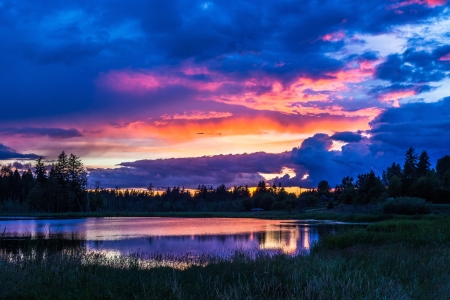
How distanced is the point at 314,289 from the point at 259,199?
14349 cm

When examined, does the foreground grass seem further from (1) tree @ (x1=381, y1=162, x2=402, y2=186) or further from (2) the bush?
(1) tree @ (x1=381, y1=162, x2=402, y2=186)

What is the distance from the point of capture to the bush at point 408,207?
2522 inches

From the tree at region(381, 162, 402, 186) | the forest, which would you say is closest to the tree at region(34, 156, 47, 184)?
the forest

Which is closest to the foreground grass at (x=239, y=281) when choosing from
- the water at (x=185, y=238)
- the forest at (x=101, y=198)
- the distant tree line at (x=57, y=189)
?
the water at (x=185, y=238)

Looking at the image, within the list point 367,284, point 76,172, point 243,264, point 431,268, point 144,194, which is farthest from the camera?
point 144,194

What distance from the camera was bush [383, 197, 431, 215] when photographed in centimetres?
6406

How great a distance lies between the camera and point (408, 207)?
64.6 metres

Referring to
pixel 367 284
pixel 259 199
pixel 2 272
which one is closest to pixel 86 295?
pixel 2 272

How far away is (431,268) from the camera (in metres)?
15.3

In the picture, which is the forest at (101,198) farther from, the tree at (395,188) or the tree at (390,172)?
the tree at (390,172)

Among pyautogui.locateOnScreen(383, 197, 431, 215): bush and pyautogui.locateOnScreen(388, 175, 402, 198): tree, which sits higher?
pyautogui.locateOnScreen(388, 175, 402, 198): tree

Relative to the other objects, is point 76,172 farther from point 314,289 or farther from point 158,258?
point 314,289

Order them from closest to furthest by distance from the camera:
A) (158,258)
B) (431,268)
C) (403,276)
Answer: (403,276) → (431,268) → (158,258)

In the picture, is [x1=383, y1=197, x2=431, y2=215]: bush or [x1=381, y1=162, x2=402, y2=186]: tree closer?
[x1=383, y1=197, x2=431, y2=215]: bush
